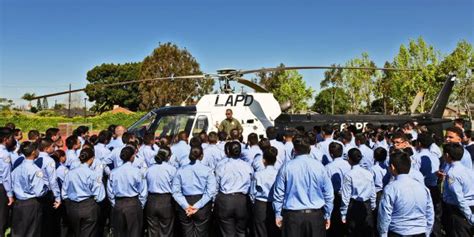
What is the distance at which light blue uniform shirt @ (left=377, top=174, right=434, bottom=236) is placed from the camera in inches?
152

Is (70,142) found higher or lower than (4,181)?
higher

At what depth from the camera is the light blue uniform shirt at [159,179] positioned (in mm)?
5609

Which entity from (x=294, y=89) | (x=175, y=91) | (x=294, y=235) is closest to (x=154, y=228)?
(x=294, y=235)

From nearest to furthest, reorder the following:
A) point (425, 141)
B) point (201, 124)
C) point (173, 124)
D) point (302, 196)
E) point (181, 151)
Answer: point (302, 196), point (425, 141), point (181, 151), point (173, 124), point (201, 124)

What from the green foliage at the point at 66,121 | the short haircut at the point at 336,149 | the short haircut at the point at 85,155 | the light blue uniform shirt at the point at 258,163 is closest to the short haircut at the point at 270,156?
the light blue uniform shirt at the point at 258,163

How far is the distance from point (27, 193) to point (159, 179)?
6.21ft

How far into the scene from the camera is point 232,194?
5512mm

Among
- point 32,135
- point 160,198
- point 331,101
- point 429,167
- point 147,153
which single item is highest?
point 331,101

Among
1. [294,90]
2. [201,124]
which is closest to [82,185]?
[201,124]

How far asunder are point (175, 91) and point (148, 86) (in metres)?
3.13

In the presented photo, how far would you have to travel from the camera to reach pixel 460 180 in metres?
4.79

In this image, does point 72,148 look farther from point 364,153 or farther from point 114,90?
point 114,90

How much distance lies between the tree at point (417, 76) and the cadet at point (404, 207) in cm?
3608

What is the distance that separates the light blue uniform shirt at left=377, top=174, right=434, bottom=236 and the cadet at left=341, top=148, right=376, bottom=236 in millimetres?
1376
